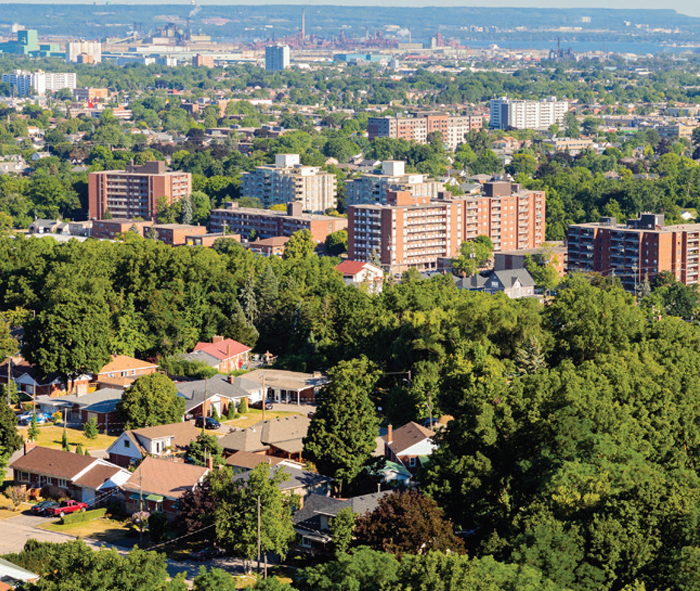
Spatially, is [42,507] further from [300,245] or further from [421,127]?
[421,127]

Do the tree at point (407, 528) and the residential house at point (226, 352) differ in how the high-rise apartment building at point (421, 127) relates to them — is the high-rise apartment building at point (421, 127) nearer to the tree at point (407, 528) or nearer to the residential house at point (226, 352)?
the residential house at point (226, 352)

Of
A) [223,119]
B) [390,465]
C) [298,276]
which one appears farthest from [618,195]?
[223,119]

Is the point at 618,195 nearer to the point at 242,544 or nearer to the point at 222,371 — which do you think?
the point at 222,371

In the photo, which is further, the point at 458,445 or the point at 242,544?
the point at 458,445

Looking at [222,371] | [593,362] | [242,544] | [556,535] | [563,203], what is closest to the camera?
[556,535]

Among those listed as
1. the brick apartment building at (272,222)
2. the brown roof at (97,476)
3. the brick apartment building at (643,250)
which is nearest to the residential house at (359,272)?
the brick apartment building at (643,250)

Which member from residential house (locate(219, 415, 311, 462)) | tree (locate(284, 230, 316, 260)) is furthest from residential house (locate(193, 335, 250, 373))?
tree (locate(284, 230, 316, 260))
